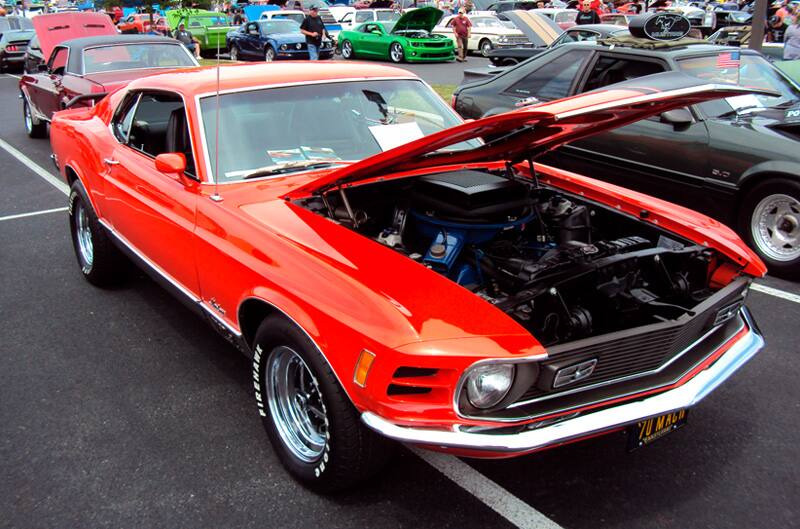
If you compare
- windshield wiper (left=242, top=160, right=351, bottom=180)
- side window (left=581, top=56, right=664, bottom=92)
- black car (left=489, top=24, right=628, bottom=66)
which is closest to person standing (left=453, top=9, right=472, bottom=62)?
black car (left=489, top=24, right=628, bottom=66)

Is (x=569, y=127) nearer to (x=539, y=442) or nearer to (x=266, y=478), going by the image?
(x=539, y=442)

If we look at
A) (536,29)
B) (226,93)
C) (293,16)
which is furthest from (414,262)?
(293,16)

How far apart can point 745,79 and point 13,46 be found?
67.0 feet

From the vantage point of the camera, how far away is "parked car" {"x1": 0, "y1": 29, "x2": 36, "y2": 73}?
19.6 m

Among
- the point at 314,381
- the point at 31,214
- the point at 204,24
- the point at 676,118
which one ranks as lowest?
the point at 31,214

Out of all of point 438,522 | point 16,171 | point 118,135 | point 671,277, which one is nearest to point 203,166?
point 118,135

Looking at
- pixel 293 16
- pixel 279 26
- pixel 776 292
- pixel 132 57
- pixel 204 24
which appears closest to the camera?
pixel 776 292

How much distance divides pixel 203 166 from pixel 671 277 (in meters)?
2.30

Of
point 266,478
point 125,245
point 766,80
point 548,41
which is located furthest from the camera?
point 548,41

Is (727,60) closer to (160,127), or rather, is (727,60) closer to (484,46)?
(160,127)

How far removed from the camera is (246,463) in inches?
116

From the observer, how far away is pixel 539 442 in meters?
2.21

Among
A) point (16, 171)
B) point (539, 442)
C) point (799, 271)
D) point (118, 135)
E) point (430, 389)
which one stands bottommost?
point (16, 171)

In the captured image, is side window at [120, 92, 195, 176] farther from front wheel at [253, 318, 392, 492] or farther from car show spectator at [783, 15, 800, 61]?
car show spectator at [783, 15, 800, 61]
